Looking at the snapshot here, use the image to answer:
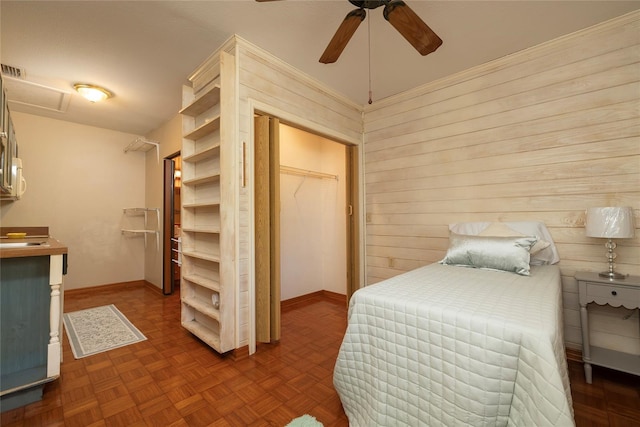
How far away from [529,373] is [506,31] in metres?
2.34

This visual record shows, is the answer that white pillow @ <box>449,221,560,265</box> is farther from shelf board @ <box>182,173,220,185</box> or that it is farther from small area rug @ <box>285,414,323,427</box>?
shelf board @ <box>182,173,220,185</box>

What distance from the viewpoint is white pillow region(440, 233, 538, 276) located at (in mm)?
1749

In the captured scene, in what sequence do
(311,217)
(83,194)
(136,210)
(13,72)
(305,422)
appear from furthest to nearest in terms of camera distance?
(136,210) < (83,194) < (311,217) < (13,72) < (305,422)

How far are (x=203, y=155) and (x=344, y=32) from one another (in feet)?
5.01

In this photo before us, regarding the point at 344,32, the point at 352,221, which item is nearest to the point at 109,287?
the point at 352,221

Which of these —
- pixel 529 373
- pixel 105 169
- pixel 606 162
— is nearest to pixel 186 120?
pixel 105 169

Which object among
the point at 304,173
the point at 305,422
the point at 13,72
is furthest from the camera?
the point at 304,173

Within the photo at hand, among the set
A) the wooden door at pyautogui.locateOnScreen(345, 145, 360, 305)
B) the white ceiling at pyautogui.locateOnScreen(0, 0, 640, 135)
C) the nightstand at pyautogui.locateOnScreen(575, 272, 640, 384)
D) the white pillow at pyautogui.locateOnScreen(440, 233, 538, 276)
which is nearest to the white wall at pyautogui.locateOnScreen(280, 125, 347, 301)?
Answer: the wooden door at pyautogui.locateOnScreen(345, 145, 360, 305)

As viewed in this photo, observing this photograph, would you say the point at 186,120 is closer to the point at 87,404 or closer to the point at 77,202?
the point at 87,404

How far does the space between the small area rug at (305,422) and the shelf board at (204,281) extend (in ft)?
3.53

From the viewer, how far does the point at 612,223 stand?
5.52 ft

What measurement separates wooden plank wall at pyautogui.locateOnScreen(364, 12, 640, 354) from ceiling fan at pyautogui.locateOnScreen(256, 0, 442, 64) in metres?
1.21

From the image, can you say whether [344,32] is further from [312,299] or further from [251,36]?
[312,299]

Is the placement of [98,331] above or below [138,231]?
below
